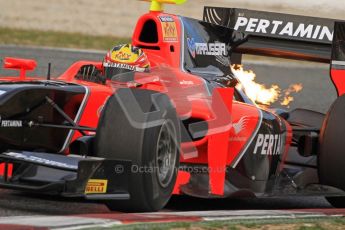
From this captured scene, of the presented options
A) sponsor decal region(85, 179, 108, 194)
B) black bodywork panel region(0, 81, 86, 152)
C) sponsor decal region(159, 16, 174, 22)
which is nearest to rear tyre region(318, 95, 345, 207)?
Answer: sponsor decal region(159, 16, 174, 22)

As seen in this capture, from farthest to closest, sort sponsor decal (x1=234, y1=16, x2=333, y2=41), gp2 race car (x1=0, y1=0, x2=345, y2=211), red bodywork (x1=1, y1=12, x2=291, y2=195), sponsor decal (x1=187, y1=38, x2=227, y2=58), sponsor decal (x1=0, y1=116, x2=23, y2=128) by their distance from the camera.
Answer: sponsor decal (x1=234, y1=16, x2=333, y2=41) → sponsor decal (x1=187, y1=38, x2=227, y2=58) → red bodywork (x1=1, y1=12, x2=291, y2=195) → sponsor decal (x1=0, y1=116, x2=23, y2=128) → gp2 race car (x1=0, y1=0, x2=345, y2=211)

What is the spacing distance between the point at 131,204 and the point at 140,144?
45 cm

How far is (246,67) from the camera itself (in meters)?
22.5

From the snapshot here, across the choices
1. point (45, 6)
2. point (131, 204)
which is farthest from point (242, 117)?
point (45, 6)

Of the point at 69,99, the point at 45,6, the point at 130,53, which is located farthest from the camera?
the point at 45,6

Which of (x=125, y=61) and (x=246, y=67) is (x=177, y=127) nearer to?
(x=125, y=61)

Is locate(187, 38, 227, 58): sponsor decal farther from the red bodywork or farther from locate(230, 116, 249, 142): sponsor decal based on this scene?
locate(230, 116, 249, 142): sponsor decal

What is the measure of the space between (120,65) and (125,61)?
0.18 ft

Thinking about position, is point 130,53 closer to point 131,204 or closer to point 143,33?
point 143,33

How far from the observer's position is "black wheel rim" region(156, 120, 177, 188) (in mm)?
7340

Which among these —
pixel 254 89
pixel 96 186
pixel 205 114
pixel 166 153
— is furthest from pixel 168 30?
pixel 96 186

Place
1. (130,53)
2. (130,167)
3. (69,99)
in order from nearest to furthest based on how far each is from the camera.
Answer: (130,167)
(69,99)
(130,53)

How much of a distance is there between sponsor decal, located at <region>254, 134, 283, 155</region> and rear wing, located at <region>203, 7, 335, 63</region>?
1555mm

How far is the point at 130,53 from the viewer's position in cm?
883
